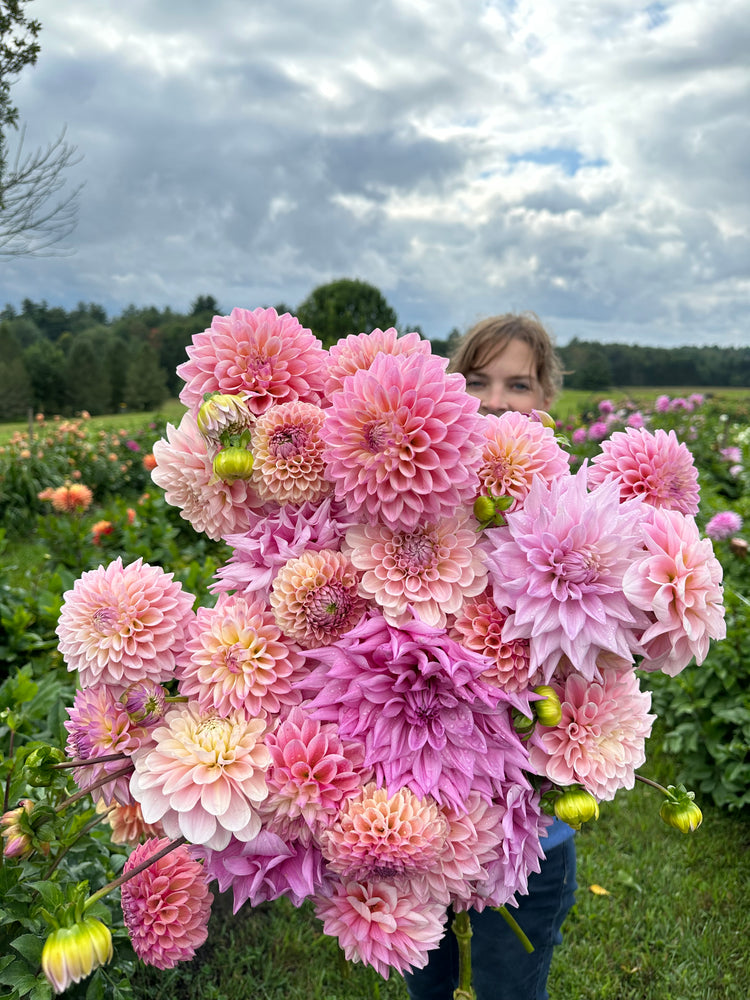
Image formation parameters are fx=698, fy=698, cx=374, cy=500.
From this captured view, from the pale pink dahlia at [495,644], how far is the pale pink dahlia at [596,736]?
66 millimetres

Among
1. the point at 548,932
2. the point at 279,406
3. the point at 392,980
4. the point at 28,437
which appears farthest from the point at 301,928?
the point at 28,437

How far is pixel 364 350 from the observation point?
2.73 ft

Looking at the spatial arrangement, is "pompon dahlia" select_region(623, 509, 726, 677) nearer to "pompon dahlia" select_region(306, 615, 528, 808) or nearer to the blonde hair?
"pompon dahlia" select_region(306, 615, 528, 808)

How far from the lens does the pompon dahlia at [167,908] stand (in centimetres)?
90

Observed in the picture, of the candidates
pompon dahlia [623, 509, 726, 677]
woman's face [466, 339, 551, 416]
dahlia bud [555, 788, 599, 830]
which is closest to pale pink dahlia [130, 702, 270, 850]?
dahlia bud [555, 788, 599, 830]

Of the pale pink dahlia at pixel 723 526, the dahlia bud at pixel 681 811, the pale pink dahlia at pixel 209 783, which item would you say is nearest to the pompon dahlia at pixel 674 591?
the dahlia bud at pixel 681 811

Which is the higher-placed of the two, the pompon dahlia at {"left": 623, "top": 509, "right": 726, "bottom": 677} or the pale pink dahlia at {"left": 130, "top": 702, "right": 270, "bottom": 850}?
the pompon dahlia at {"left": 623, "top": 509, "right": 726, "bottom": 677}

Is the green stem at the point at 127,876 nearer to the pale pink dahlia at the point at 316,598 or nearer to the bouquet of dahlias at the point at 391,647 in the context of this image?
the bouquet of dahlias at the point at 391,647

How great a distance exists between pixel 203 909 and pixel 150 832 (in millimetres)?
142

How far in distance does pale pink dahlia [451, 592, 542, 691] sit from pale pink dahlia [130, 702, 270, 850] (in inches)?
9.5

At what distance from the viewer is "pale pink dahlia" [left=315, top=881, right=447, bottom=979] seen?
0.75 metres

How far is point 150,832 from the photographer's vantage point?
1.01 m

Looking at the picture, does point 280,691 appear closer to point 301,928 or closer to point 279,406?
point 279,406

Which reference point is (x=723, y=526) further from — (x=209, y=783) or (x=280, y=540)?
(x=209, y=783)
